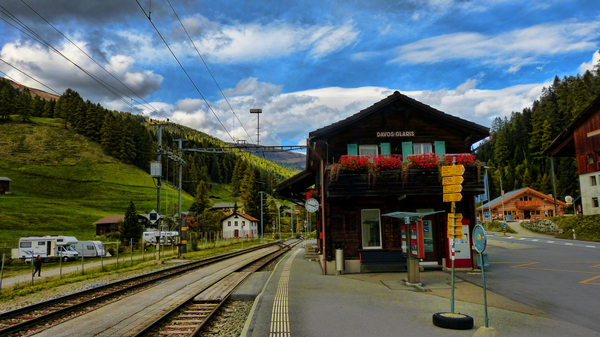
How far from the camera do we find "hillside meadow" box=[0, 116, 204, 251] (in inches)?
2518

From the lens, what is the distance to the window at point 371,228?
1759cm

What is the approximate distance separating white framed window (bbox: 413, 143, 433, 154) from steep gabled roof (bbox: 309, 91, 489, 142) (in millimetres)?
1453

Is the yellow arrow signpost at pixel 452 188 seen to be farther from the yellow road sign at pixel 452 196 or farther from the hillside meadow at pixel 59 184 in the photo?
the hillside meadow at pixel 59 184

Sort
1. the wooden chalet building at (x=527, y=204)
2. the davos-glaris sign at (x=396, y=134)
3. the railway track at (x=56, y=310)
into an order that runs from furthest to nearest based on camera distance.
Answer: the wooden chalet building at (x=527, y=204) → the davos-glaris sign at (x=396, y=134) → the railway track at (x=56, y=310)

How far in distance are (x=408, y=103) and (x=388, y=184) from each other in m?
4.60

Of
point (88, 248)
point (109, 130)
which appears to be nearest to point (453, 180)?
point (88, 248)

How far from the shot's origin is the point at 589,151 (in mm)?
37031

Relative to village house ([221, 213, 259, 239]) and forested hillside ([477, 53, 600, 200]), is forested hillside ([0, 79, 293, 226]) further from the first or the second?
forested hillside ([477, 53, 600, 200])

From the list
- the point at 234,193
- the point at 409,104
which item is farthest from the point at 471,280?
the point at 234,193

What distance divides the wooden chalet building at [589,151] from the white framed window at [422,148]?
26366 mm

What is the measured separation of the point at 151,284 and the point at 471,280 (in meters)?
12.9

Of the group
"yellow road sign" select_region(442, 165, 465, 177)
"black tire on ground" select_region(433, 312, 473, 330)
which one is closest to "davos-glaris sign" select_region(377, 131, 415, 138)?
"yellow road sign" select_region(442, 165, 465, 177)

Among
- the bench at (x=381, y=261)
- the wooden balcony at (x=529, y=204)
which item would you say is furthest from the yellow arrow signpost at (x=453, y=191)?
the wooden balcony at (x=529, y=204)

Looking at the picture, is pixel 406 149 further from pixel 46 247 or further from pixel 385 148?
pixel 46 247
